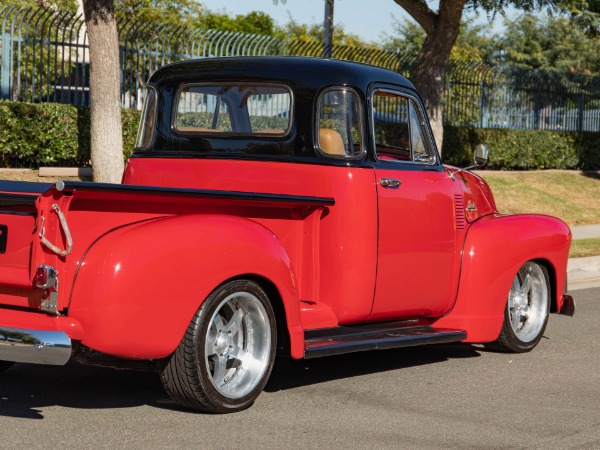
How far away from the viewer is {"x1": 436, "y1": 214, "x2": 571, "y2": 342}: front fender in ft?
25.1

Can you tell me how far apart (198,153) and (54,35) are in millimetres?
10563

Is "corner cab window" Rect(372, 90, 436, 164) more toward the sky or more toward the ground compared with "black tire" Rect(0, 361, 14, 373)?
more toward the sky

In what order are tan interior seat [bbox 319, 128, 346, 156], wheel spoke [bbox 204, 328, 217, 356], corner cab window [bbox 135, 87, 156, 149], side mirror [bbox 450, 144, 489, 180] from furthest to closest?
side mirror [bbox 450, 144, 489, 180], corner cab window [bbox 135, 87, 156, 149], tan interior seat [bbox 319, 128, 346, 156], wheel spoke [bbox 204, 328, 217, 356]

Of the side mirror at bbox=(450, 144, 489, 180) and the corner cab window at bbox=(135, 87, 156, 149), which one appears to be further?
the side mirror at bbox=(450, 144, 489, 180)

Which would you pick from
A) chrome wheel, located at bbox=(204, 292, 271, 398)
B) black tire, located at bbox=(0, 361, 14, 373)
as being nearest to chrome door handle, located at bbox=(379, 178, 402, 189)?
chrome wheel, located at bbox=(204, 292, 271, 398)

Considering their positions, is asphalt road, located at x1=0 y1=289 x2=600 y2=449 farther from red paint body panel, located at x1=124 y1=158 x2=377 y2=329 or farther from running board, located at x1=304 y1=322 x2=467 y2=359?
red paint body panel, located at x1=124 y1=158 x2=377 y2=329

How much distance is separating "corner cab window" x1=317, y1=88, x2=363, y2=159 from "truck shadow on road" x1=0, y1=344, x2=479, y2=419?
147 centimetres

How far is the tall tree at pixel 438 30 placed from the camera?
61.3 feet

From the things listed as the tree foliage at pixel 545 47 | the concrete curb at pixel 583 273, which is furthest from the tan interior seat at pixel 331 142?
the tree foliage at pixel 545 47

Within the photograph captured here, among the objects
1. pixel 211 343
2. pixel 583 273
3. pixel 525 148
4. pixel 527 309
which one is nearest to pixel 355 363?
pixel 527 309

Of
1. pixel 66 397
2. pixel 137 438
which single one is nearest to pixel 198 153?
pixel 66 397

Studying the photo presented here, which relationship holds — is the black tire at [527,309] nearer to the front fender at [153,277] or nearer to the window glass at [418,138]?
the window glass at [418,138]

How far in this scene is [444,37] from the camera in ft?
61.6

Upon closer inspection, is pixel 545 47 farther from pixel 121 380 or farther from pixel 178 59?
pixel 121 380
